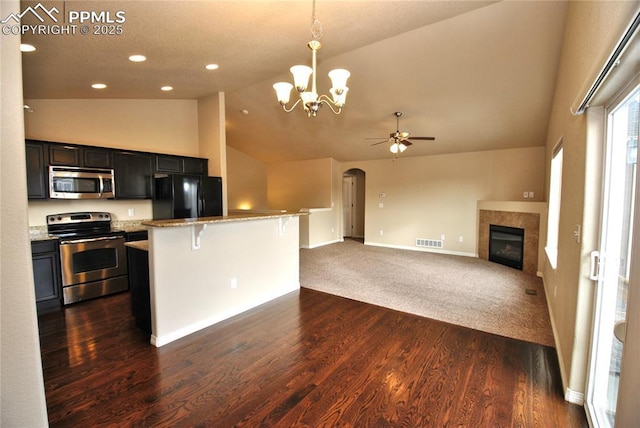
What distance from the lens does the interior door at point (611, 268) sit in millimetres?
1597

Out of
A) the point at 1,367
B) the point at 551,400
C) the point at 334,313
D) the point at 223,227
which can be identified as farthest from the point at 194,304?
the point at 551,400

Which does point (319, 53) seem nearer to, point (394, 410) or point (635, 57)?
→ point (635, 57)

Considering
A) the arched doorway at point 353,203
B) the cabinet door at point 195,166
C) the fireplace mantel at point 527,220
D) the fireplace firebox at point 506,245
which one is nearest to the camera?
the cabinet door at point 195,166

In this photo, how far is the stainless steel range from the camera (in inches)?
139

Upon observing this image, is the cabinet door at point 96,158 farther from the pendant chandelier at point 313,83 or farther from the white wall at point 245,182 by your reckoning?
the white wall at point 245,182

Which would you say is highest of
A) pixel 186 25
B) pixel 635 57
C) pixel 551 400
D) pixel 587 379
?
pixel 186 25

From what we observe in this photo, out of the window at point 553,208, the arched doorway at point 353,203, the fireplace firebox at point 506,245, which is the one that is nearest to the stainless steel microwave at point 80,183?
the window at point 553,208

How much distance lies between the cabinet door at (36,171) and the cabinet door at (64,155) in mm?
81

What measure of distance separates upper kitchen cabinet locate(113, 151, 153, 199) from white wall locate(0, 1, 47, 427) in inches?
145

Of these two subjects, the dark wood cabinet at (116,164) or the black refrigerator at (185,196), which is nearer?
the dark wood cabinet at (116,164)

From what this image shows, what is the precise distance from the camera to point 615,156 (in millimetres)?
1709

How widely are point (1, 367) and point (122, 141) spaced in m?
4.31

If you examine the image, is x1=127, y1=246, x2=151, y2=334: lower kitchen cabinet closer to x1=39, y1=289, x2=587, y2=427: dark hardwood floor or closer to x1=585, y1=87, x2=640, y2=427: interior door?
x1=39, y1=289, x2=587, y2=427: dark hardwood floor

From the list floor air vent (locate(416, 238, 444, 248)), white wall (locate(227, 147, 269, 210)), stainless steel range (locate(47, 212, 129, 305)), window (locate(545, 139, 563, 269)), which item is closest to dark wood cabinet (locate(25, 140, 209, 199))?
stainless steel range (locate(47, 212, 129, 305))
